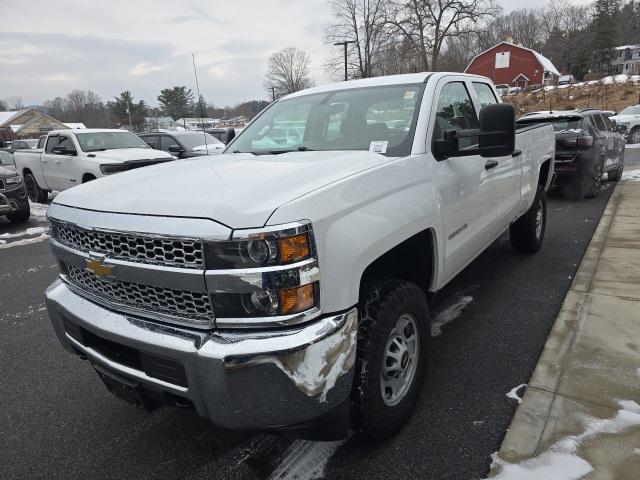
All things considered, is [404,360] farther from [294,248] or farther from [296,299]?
[294,248]

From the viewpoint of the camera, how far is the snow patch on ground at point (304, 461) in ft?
7.34

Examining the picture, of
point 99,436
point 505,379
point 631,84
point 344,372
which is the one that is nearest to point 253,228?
point 344,372

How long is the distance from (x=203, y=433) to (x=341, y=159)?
1.71 metres

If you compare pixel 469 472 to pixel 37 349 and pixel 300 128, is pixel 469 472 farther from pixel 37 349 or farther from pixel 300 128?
pixel 37 349

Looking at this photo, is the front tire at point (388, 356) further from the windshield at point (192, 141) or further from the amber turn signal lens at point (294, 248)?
the windshield at point (192, 141)

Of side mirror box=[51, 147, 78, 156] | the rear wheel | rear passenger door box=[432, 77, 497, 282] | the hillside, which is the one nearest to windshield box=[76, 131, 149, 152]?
side mirror box=[51, 147, 78, 156]

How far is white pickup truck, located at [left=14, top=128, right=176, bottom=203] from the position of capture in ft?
30.3

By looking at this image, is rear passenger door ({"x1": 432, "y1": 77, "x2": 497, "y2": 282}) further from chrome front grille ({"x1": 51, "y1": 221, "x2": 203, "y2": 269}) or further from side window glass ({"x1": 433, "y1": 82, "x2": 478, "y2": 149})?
chrome front grille ({"x1": 51, "y1": 221, "x2": 203, "y2": 269})

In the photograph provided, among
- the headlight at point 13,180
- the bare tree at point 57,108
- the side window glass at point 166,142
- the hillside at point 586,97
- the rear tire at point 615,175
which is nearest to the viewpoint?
the headlight at point 13,180

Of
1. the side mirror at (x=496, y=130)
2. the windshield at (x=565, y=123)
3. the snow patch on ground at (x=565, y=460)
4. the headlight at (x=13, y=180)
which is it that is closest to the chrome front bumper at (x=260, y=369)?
the snow patch on ground at (x=565, y=460)

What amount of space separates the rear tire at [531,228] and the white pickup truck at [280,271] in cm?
260

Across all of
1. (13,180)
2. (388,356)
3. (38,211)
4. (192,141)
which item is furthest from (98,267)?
(192,141)

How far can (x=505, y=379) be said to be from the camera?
115 inches

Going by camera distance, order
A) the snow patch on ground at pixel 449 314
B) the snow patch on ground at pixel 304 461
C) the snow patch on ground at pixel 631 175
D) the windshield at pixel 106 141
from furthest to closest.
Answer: the snow patch on ground at pixel 631 175 → the windshield at pixel 106 141 → the snow patch on ground at pixel 449 314 → the snow patch on ground at pixel 304 461
